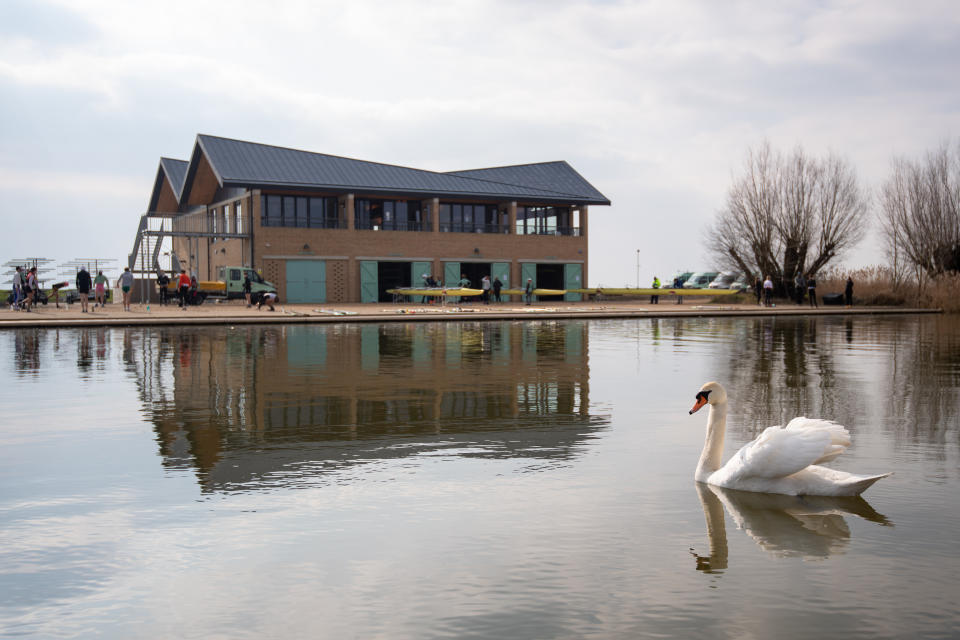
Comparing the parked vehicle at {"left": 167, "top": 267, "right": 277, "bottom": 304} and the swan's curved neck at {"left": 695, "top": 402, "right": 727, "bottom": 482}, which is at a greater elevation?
the parked vehicle at {"left": 167, "top": 267, "right": 277, "bottom": 304}

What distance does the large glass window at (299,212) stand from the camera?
51.4 metres

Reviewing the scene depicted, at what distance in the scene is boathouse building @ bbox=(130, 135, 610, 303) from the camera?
50.3 m

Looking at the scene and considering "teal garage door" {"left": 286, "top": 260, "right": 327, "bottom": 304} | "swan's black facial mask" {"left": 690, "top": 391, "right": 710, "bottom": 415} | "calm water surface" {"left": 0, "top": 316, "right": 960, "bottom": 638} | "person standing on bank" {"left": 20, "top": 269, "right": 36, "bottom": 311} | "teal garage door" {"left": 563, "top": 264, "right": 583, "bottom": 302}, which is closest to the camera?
"calm water surface" {"left": 0, "top": 316, "right": 960, "bottom": 638}

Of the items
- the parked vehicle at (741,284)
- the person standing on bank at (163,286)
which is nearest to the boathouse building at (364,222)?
the person standing on bank at (163,286)

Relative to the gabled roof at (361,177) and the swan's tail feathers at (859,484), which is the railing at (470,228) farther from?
the swan's tail feathers at (859,484)

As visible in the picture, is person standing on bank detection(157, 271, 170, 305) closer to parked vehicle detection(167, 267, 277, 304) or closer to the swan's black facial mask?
parked vehicle detection(167, 267, 277, 304)

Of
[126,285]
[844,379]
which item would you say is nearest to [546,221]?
[126,285]

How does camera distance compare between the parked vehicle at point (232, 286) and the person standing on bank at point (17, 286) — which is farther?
the parked vehicle at point (232, 286)

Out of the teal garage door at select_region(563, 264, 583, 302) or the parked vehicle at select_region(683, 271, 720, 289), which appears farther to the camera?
the parked vehicle at select_region(683, 271, 720, 289)

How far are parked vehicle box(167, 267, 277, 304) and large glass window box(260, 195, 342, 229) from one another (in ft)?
17.2

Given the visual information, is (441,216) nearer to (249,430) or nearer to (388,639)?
(249,430)

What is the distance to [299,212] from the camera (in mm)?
52406

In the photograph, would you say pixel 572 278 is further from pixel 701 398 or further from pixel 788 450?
pixel 788 450

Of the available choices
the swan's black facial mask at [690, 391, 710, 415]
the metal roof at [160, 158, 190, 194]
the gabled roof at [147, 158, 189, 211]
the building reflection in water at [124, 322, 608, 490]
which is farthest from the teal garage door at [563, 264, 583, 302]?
the swan's black facial mask at [690, 391, 710, 415]
